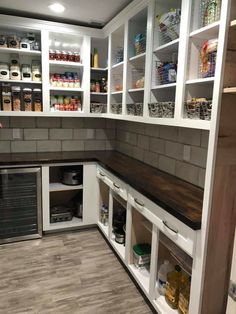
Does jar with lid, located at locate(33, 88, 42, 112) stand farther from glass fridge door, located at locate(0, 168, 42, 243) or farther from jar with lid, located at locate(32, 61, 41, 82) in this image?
glass fridge door, located at locate(0, 168, 42, 243)

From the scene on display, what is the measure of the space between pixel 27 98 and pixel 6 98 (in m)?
0.21

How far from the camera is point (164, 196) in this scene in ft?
5.56

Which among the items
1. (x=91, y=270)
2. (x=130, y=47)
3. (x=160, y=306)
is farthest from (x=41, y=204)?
(x=130, y=47)

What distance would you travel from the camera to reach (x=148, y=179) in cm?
213

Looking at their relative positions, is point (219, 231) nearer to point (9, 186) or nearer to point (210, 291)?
point (210, 291)

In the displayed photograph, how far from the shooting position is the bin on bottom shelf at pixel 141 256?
212cm

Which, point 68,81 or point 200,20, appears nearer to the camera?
point 200,20

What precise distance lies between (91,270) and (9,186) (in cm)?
122

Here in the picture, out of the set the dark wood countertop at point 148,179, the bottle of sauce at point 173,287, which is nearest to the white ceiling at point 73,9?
the dark wood countertop at point 148,179

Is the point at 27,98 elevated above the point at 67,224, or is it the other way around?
the point at 27,98

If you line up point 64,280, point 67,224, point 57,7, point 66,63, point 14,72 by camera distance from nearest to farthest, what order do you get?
point 64,280 < point 57,7 < point 14,72 < point 66,63 < point 67,224

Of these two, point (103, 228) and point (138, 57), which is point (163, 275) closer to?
point (103, 228)

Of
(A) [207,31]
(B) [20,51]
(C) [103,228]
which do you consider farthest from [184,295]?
(B) [20,51]

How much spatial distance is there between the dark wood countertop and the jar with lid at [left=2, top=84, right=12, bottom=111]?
542 millimetres
